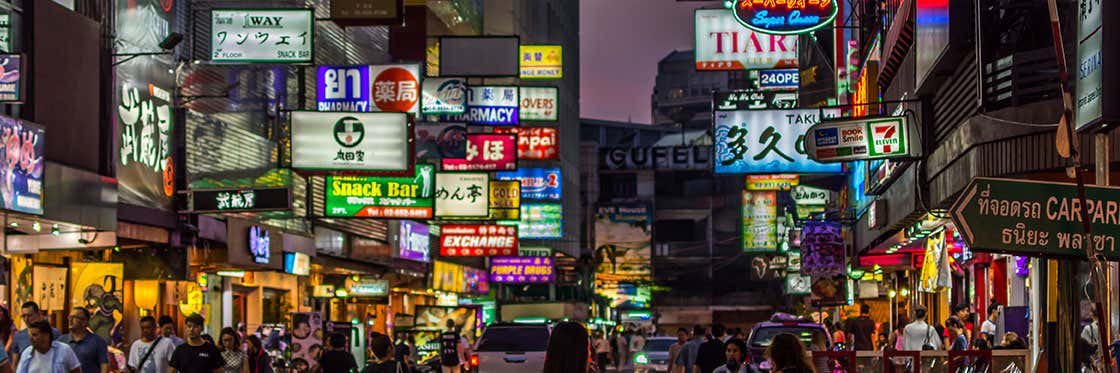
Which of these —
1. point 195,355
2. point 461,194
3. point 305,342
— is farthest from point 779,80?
point 195,355

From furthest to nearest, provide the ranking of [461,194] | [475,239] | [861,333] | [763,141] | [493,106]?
[475,239], [493,106], [461,194], [861,333], [763,141]

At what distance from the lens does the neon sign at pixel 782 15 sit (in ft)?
77.2

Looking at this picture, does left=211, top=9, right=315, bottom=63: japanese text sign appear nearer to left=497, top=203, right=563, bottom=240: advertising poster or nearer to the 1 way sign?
the 1 way sign

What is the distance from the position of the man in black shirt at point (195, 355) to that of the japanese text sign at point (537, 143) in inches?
1427

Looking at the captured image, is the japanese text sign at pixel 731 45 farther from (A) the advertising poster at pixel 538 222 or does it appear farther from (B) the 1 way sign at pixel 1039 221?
(A) the advertising poster at pixel 538 222

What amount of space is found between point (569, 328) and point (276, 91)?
76.9ft

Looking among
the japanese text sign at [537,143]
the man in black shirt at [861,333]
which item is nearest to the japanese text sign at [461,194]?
the man in black shirt at [861,333]

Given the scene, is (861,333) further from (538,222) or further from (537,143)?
(538,222)

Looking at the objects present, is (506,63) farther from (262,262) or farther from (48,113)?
(48,113)

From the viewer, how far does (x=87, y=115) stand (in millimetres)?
21906

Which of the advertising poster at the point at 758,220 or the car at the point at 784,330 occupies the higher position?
the advertising poster at the point at 758,220

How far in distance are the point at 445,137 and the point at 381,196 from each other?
949cm

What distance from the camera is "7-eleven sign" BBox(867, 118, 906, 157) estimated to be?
70.8 ft

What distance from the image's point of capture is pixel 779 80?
43.8 m
